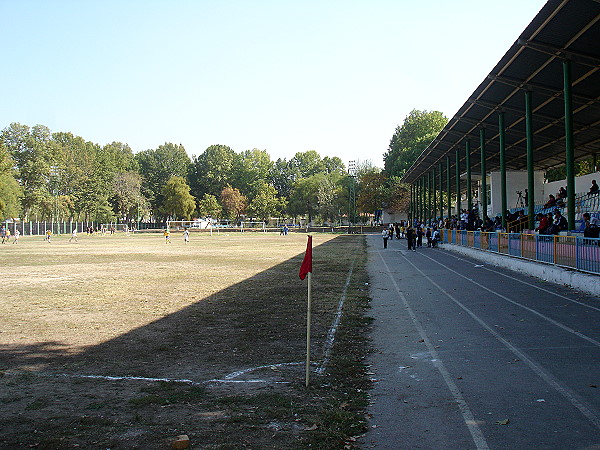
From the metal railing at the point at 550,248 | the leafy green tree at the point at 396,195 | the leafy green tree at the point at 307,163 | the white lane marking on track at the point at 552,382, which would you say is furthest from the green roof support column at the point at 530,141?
the leafy green tree at the point at 307,163

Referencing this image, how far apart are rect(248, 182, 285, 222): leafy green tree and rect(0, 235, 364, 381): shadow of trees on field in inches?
4305

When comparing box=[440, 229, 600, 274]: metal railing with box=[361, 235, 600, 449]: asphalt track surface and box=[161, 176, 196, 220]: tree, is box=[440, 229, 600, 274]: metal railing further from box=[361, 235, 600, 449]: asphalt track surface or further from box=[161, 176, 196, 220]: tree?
box=[161, 176, 196, 220]: tree

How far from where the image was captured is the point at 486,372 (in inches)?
283

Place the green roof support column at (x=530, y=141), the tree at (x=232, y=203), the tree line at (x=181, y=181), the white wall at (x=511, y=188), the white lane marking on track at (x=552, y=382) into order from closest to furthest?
the white lane marking on track at (x=552, y=382) < the green roof support column at (x=530, y=141) < the white wall at (x=511, y=188) < the tree line at (x=181, y=181) < the tree at (x=232, y=203)

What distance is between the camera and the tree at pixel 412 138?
97.6 meters

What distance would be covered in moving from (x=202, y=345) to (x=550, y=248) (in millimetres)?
13180

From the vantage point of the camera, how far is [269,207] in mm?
124062

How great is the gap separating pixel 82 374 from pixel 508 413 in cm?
511

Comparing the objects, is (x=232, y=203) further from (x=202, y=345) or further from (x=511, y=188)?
(x=202, y=345)

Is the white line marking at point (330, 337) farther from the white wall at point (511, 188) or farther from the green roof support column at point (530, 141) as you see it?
the white wall at point (511, 188)

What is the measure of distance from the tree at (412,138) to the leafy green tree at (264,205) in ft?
92.6

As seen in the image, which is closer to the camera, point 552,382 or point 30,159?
point 552,382

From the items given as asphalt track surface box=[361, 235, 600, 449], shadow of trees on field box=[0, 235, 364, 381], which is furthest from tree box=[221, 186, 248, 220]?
asphalt track surface box=[361, 235, 600, 449]

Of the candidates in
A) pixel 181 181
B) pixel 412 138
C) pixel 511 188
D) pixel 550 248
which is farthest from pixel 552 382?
pixel 181 181
